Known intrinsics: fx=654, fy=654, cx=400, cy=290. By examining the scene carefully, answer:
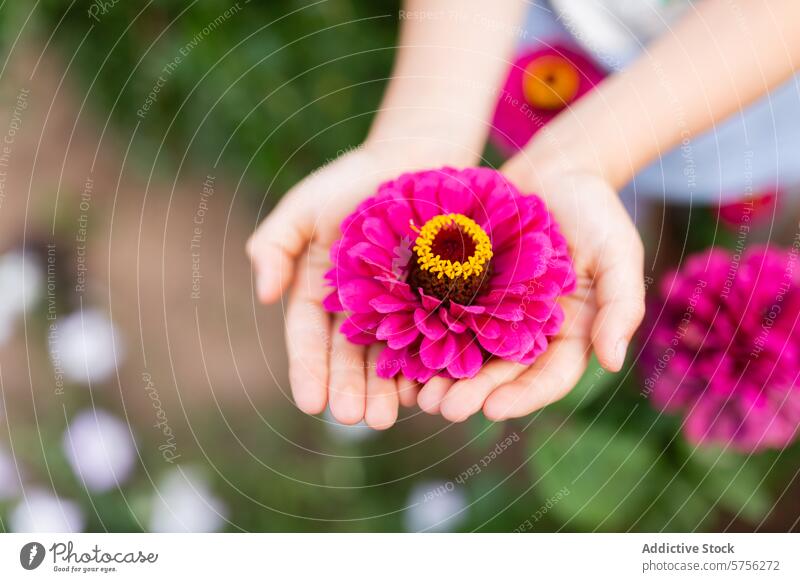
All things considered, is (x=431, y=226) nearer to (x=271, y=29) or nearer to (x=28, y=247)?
(x=271, y=29)

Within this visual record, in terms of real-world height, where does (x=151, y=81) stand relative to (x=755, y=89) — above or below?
above

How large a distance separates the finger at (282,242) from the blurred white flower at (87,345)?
0.69 feet

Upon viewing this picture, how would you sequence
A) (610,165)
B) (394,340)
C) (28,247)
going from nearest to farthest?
(394,340), (610,165), (28,247)

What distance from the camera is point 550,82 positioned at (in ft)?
1.86

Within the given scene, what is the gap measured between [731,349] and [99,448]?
51cm

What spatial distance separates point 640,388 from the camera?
0.51 meters

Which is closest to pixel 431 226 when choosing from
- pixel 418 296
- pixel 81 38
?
pixel 418 296

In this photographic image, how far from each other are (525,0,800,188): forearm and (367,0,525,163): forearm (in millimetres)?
57

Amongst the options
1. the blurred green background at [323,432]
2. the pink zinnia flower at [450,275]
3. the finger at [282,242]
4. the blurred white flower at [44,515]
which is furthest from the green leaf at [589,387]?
the blurred white flower at [44,515]

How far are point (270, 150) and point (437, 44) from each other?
0.17m

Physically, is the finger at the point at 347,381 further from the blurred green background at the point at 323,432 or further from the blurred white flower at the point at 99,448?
the blurred white flower at the point at 99,448

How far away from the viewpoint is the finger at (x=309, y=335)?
395 millimetres

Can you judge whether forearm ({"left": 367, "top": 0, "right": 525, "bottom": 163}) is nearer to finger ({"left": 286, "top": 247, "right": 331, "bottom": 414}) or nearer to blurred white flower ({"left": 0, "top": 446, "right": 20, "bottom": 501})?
finger ({"left": 286, "top": 247, "right": 331, "bottom": 414})

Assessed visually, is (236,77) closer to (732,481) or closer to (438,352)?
(438,352)
